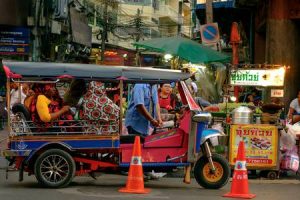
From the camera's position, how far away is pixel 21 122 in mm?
9008

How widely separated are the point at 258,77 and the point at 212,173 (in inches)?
175

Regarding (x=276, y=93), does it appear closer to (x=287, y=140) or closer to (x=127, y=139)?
(x=287, y=140)

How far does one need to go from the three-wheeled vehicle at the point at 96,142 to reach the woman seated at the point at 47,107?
113 millimetres

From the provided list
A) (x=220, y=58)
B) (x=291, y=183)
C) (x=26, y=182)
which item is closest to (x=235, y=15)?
(x=220, y=58)

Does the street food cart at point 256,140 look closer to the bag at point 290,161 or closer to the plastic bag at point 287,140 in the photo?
the bag at point 290,161

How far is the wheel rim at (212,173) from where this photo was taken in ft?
30.5

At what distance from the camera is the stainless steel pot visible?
429 inches

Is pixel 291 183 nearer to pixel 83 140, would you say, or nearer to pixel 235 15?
pixel 83 140

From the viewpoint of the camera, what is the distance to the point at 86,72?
29.5 feet

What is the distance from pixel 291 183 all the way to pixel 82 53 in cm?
2483

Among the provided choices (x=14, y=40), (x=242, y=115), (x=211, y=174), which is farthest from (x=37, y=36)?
(x=211, y=174)

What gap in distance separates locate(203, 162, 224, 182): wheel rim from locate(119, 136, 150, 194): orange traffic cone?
1113mm

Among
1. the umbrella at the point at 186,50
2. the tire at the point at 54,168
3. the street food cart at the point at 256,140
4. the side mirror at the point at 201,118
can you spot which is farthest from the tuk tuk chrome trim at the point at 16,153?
the umbrella at the point at 186,50

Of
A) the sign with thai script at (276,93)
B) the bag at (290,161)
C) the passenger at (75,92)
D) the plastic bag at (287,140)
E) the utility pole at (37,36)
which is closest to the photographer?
the passenger at (75,92)
